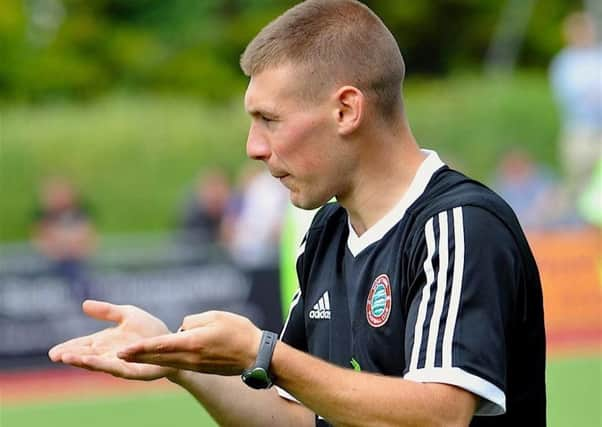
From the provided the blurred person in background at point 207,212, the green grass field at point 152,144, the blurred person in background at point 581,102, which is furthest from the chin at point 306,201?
the green grass field at point 152,144

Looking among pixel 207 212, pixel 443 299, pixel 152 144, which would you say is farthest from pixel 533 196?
pixel 443 299

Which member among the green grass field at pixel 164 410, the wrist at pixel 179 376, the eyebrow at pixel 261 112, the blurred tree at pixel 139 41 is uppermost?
the blurred tree at pixel 139 41

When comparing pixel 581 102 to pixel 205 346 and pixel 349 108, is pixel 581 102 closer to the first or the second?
pixel 349 108

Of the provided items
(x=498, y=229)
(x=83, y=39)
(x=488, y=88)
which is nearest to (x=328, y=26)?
(x=498, y=229)

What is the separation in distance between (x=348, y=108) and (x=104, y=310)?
88cm

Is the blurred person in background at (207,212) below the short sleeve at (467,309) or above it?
above

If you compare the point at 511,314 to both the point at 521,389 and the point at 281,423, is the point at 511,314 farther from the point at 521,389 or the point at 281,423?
the point at 281,423

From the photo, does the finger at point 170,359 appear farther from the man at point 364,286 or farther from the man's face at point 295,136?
the man's face at point 295,136

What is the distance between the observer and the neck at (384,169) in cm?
401

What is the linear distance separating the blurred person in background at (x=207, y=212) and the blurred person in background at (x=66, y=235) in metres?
1.22

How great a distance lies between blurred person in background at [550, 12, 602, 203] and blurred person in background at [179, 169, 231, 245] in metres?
4.38

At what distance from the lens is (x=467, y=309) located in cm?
362

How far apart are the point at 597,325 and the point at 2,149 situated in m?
8.94

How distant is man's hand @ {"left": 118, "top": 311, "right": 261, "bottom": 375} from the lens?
11.3 feet
